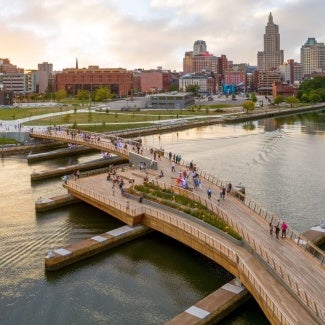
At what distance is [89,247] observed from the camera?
2723 centimetres

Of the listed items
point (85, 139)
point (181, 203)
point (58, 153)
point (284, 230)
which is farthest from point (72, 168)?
point (284, 230)

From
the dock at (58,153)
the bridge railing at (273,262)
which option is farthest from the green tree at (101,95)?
the bridge railing at (273,262)

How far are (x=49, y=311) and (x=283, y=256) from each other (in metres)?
11.1

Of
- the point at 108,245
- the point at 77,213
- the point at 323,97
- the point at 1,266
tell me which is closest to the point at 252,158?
the point at 77,213

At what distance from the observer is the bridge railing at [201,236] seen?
1909cm

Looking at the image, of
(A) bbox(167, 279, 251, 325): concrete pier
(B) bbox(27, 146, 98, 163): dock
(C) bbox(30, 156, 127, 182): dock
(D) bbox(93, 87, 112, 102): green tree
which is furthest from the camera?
(D) bbox(93, 87, 112, 102): green tree

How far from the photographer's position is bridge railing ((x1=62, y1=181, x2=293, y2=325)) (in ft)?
62.6

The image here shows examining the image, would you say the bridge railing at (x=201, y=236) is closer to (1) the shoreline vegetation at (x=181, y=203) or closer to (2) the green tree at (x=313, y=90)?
(1) the shoreline vegetation at (x=181, y=203)

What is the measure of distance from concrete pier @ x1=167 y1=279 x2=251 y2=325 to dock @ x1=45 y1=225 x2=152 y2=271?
27.5 ft

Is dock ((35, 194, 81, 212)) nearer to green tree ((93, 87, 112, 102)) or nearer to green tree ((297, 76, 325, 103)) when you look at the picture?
green tree ((93, 87, 112, 102))

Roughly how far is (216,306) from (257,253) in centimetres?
375

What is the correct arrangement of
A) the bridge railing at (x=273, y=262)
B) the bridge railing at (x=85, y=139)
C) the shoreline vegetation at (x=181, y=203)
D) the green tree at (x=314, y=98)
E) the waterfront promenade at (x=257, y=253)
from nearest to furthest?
the bridge railing at (x=273, y=262), the waterfront promenade at (x=257, y=253), the shoreline vegetation at (x=181, y=203), the bridge railing at (x=85, y=139), the green tree at (x=314, y=98)

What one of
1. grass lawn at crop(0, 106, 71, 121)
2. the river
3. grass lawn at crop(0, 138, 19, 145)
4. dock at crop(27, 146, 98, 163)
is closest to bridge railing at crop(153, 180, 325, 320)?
the river

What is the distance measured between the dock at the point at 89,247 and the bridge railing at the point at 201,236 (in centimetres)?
114
